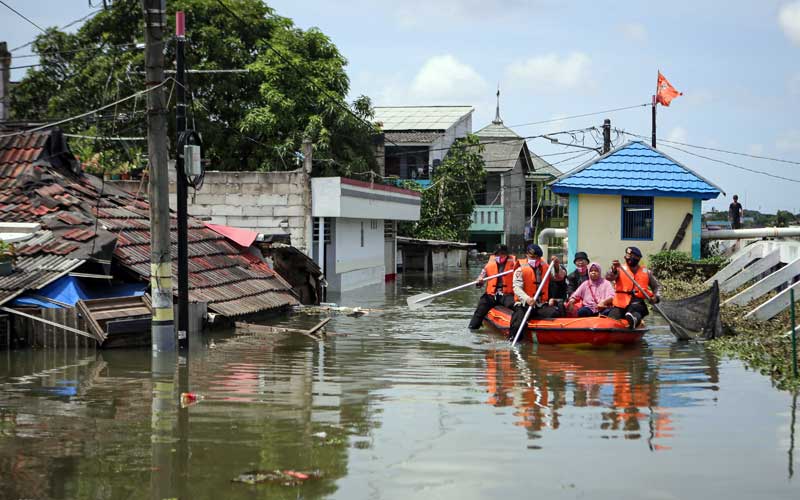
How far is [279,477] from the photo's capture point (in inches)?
294

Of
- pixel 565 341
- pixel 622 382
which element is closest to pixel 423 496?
pixel 622 382

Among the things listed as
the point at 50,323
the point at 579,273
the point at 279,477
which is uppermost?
the point at 579,273

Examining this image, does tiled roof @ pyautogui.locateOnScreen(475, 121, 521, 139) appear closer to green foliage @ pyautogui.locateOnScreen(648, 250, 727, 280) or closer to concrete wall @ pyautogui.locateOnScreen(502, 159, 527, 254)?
concrete wall @ pyautogui.locateOnScreen(502, 159, 527, 254)

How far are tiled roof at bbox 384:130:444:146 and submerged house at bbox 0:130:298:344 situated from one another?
25546 millimetres

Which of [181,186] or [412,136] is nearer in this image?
[181,186]

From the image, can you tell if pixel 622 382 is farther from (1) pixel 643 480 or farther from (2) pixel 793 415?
(1) pixel 643 480

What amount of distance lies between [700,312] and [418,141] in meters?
31.6

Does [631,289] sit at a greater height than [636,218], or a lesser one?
lesser

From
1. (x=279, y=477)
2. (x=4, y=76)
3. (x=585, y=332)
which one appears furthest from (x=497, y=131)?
(x=279, y=477)

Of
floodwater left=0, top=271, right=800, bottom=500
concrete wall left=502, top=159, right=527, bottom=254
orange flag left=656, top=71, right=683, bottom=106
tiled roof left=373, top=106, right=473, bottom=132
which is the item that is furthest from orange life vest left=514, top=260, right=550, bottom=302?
concrete wall left=502, top=159, right=527, bottom=254

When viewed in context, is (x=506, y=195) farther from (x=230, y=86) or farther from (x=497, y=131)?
(x=230, y=86)

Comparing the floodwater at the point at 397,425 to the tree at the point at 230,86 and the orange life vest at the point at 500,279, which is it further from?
the tree at the point at 230,86

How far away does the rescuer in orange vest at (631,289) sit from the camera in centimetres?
1664

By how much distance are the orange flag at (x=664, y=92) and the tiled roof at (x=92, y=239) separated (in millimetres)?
20966
